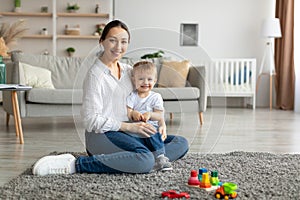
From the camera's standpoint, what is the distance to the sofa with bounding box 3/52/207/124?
4.47 m

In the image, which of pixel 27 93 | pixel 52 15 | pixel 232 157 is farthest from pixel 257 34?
pixel 232 157

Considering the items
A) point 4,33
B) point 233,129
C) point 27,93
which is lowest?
point 233,129

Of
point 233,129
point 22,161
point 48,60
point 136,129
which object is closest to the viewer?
point 136,129

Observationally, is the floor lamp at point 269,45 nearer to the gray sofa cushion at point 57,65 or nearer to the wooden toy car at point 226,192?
the gray sofa cushion at point 57,65

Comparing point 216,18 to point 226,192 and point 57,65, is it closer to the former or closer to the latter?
point 57,65

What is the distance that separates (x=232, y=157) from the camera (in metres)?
3.10

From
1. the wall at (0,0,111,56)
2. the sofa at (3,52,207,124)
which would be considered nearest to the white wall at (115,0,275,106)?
the wall at (0,0,111,56)

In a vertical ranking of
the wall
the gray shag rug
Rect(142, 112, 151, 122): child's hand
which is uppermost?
the wall

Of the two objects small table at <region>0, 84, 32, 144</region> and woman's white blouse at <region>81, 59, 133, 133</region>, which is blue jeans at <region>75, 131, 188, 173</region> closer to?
woman's white blouse at <region>81, 59, 133, 133</region>

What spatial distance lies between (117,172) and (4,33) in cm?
220

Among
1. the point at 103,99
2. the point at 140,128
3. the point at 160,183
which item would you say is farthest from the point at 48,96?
the point at 160,183

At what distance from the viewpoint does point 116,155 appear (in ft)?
8.30

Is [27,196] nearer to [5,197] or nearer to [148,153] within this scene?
[5,197]

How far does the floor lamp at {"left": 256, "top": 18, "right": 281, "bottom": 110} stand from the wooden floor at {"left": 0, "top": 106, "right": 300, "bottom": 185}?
1.56 m
